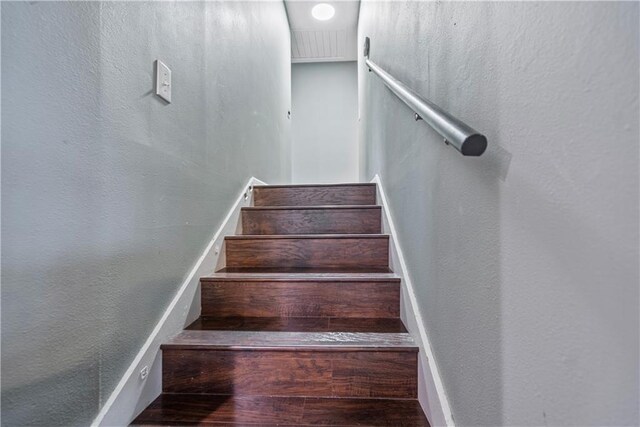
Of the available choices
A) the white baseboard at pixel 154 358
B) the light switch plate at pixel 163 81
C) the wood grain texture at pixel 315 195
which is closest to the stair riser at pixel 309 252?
the white baseboard at pixel 154 358

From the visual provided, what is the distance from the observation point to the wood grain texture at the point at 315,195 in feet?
7.24

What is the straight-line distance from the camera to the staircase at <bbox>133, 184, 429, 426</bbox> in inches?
36.5

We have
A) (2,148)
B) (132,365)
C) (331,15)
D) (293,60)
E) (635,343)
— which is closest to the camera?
(635,343)

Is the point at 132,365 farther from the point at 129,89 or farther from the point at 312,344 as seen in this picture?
the point at 129,89

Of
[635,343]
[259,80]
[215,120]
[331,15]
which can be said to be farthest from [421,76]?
[331,15]

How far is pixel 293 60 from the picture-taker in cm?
443

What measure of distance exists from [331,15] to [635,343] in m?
3.98

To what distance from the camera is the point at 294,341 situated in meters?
1.05

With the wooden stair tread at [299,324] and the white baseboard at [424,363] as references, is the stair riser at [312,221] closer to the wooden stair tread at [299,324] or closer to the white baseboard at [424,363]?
the white baseboard at [424,363]

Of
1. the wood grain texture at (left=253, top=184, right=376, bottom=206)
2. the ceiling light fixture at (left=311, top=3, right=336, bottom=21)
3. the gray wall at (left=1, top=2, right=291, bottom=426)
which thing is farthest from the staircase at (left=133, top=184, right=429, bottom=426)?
the ceiling light fixture at (left=311, top=3, right=336, bottom=21)

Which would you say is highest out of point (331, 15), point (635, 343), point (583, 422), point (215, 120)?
point (331, 15)

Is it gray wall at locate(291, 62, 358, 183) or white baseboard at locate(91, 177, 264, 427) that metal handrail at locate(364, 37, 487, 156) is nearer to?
white baseboard at locate(91, 177, 264, 427)

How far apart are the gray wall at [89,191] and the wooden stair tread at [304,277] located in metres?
0.17

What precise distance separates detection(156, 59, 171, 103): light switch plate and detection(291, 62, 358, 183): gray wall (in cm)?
345
